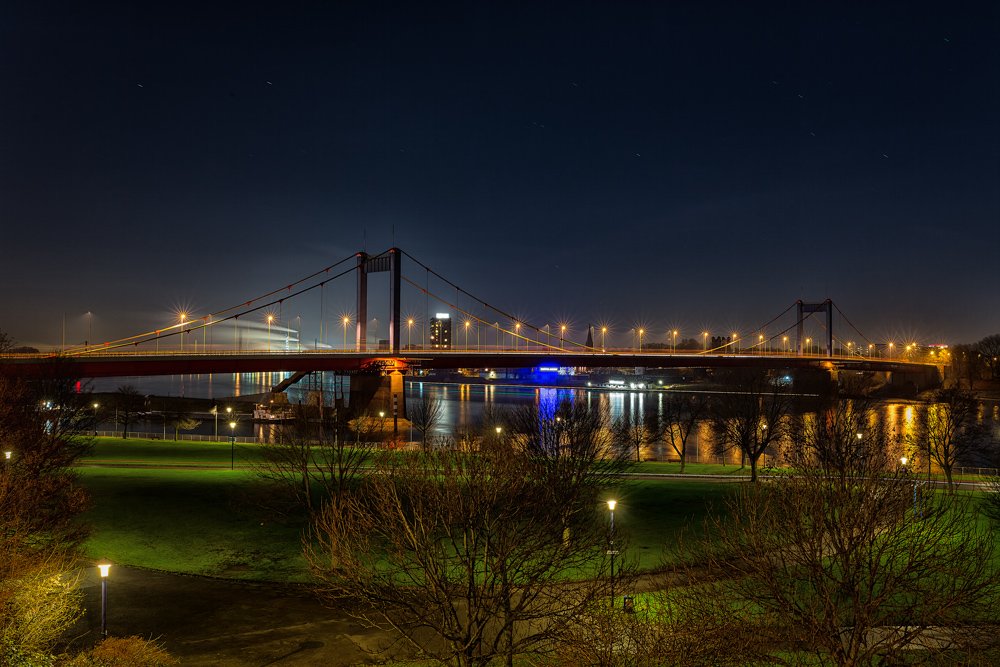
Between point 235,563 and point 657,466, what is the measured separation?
94.6 feet

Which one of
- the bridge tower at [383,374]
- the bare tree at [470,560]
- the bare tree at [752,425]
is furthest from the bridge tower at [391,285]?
the bare tree at [470,560]

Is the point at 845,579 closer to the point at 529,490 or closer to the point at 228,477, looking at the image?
the point at 529,490

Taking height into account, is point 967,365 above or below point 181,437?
above

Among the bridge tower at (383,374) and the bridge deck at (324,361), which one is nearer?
the bridge deck at (324,361)

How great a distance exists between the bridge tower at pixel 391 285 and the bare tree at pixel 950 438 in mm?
45456

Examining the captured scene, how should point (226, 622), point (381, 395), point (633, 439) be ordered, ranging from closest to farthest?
point (226, 622), point (633, 439), point (381, 395)

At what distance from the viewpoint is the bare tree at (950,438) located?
35562 millimetres

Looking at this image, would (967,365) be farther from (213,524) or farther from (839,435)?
(213,524)

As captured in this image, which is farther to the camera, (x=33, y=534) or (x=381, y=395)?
(x=381, y=395)

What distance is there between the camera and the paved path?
14367 millimetres

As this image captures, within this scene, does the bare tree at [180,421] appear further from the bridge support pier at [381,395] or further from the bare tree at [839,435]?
the bare tree at [839,435]

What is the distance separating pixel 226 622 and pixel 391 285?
56.7 metres

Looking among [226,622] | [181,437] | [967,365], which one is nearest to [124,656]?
[226,622]

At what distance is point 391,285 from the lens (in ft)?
233
